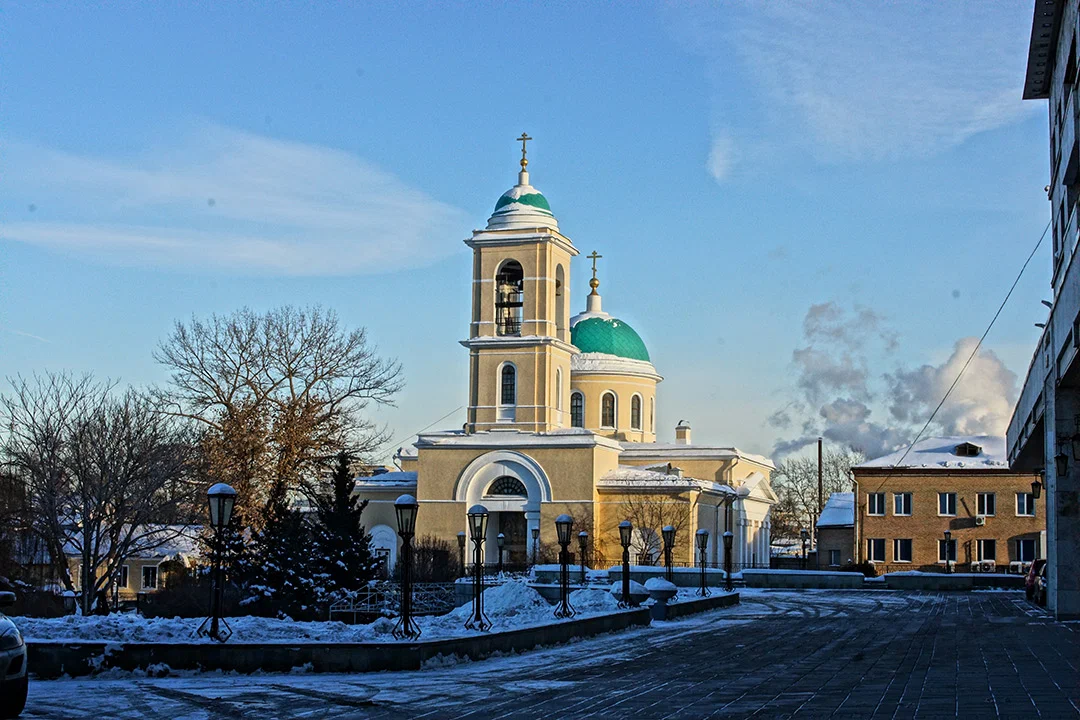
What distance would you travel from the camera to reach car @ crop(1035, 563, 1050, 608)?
33.5 meters

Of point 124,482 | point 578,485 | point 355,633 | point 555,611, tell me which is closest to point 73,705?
point 355,633

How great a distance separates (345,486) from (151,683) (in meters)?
26.0

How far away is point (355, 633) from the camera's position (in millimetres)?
17500

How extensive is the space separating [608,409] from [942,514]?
18513 millimetres

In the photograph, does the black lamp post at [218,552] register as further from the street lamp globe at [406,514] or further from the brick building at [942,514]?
the brick building at [942,514]

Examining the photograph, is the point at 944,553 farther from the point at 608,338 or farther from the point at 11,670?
the point at 11,670

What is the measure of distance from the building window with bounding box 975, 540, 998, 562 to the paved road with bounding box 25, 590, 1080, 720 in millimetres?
43537

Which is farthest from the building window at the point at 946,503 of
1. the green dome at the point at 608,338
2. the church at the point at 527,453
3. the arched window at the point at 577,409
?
the arched window at the point at 577,409

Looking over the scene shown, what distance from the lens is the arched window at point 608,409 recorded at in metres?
73.4

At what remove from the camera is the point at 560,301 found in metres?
65.9

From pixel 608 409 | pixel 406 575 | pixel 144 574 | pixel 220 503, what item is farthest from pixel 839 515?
pixel 220 503

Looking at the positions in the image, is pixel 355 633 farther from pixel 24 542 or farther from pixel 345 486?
pixel 24 542

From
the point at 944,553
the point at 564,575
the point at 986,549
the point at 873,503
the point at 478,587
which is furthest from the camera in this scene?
the point at 873,503

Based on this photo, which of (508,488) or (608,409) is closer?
(508,488)
